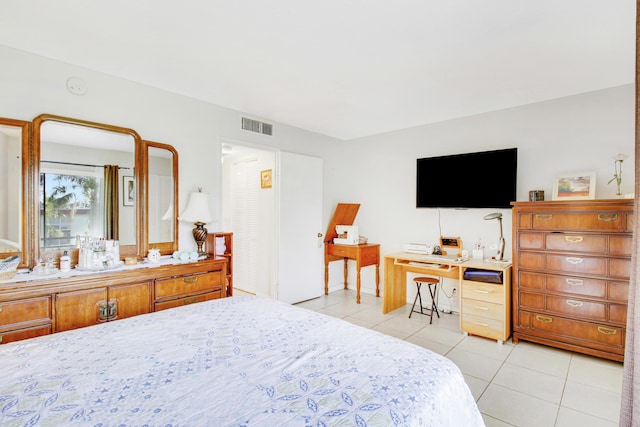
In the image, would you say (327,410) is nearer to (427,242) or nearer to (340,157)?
(427,242)

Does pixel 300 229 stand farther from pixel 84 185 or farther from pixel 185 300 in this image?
pixel 84 185

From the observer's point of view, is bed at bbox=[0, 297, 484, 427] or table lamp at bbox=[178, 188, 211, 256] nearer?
bed at bbox=[0, 297, 484, 427]

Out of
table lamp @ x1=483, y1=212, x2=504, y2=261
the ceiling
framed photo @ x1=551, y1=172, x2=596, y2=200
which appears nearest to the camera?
the ceiling

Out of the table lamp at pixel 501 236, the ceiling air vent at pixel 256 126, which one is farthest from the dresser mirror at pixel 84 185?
the table lamp at pixel 501 236

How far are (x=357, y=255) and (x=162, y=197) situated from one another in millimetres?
2555

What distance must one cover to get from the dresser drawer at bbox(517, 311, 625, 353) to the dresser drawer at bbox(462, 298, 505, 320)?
7.3 inches

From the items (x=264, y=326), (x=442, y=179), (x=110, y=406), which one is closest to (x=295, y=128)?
(x=442, y=179)

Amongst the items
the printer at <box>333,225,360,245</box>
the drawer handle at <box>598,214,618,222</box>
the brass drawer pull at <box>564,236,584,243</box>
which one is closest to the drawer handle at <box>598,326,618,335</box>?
the brass drawer pull at <box>564,236,584,243</box>

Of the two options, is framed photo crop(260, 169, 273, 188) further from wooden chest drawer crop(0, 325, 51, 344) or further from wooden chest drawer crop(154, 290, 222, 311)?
wooden chest drawer crop(0, 325, 51, 344)

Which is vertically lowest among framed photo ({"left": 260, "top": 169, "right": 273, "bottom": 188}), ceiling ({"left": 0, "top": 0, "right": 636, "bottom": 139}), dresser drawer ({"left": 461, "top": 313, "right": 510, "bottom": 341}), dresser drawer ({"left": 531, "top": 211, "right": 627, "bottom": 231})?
dresser drawer ({"left": 461, "top": 313, "right": 510, "bottom": 341})

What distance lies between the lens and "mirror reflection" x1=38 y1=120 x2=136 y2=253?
2.46m

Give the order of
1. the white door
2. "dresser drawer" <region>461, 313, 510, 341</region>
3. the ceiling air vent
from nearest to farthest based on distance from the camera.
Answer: "dresser drawer" <region>461, 313, 510, 341</region> → the ceiling air vent → the white door

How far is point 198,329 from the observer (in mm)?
1642

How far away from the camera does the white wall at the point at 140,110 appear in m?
2.34
